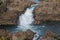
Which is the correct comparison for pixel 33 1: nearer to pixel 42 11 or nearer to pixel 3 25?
pixel 42 11

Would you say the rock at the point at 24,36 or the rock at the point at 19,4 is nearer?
the rock at the point at 24,36

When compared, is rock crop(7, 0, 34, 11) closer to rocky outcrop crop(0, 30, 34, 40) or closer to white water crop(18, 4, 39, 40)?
white water crop(18, 4, 39, 40)

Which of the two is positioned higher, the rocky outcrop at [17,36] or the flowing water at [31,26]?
the rocky outcrop at [17,36]

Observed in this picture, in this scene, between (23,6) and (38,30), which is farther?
(23,6)

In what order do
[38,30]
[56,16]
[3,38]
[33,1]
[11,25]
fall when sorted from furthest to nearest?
[33,1] → [56,16] → [11,25] → [38,30] → [3,38]

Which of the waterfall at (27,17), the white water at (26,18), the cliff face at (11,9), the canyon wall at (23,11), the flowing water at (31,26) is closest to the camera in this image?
the flowing water at (31,26)

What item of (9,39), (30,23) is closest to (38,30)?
(30,23)

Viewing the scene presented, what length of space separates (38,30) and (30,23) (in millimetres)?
5487

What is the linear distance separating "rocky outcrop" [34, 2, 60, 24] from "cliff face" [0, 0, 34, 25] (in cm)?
331

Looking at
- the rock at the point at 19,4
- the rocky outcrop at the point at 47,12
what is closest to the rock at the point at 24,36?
the rocky outcrop at the point at 47,12

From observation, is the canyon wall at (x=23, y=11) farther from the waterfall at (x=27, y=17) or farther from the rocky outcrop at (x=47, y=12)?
the waterfall at (x=27, y=17)

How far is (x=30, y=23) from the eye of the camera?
4562 cm

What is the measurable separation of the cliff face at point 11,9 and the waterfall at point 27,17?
3.21ft

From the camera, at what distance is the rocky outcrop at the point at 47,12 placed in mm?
45969
